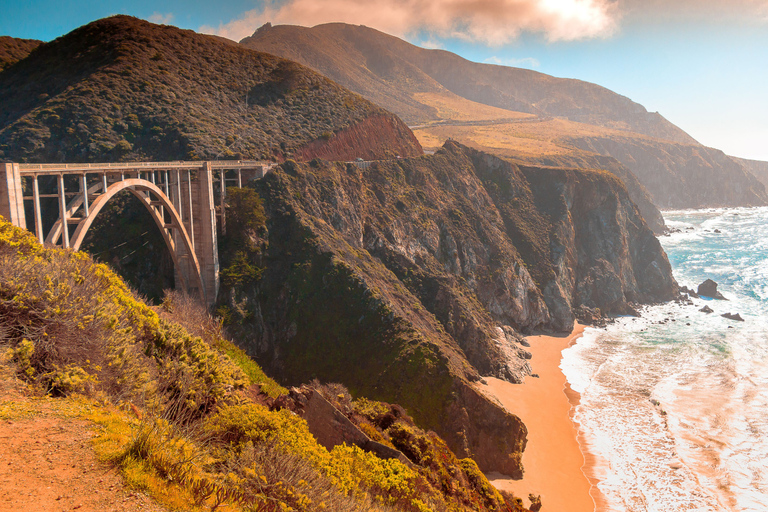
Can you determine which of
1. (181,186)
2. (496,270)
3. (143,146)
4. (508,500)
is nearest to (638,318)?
(496,270)

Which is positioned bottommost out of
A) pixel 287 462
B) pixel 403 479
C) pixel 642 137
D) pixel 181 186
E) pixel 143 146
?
pixel 403 479

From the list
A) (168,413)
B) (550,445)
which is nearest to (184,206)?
(168,413)

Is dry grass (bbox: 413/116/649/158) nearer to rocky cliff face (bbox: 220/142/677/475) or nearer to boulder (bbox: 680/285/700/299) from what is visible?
rocky cliff face (bbox: 220/142/677/475)

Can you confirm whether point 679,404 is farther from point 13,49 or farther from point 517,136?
point 517,136

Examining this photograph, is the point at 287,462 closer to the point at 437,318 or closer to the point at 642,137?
the point at 437,318

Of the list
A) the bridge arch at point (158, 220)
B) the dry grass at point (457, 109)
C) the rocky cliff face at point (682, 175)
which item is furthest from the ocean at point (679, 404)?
the dry grass at point (457, 109)
